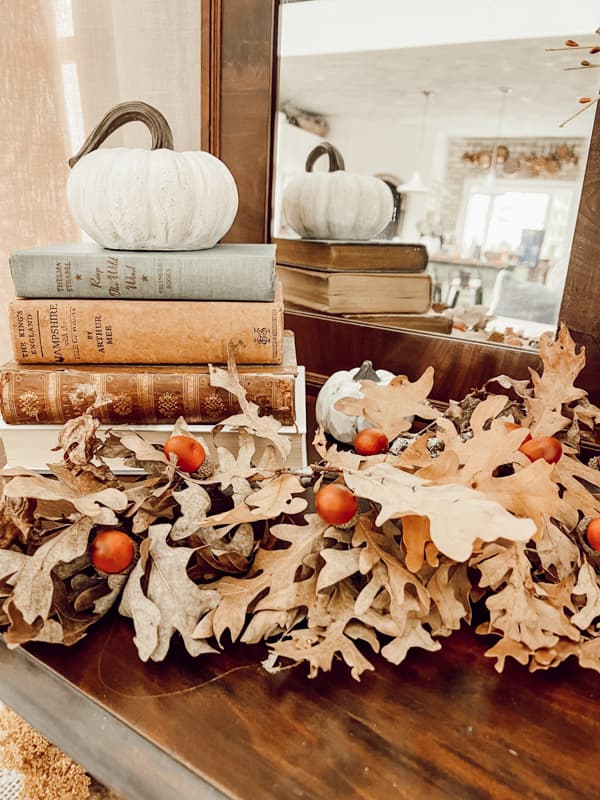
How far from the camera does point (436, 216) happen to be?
2.62ft

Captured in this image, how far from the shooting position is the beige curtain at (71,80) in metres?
0.76

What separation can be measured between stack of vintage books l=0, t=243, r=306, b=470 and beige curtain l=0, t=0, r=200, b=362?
1.11ft

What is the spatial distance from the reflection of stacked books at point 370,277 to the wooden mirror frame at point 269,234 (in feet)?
0.10

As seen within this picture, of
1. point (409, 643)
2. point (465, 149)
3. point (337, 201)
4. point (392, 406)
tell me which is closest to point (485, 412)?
point (392, 406)

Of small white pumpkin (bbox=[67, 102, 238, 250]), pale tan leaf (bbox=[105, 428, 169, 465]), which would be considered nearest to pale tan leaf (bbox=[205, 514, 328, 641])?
pale tan leaf (bbox=[105, 428, 169, 465])

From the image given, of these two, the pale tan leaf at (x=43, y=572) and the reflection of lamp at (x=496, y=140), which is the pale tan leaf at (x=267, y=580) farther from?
the reflection of lamp at (x=496, y=140)

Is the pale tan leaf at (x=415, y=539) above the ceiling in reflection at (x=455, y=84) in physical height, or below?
below

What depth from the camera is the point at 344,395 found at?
2.06 feet

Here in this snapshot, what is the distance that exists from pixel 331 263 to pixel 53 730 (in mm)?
604

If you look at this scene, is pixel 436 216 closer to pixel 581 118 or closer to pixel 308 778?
pixel 581 118

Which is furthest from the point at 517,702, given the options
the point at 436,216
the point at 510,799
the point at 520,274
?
the point at 436,216

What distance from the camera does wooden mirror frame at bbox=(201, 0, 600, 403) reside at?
2.10 feet

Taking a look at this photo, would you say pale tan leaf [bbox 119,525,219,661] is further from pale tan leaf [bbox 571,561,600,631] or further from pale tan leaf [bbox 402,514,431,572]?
pale tan leaf [bbox 571,561,600,631]

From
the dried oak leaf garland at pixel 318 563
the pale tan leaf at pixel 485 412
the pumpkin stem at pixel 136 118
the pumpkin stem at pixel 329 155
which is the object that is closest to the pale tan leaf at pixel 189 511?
the dried oak leaf garland at pixel 318 563
